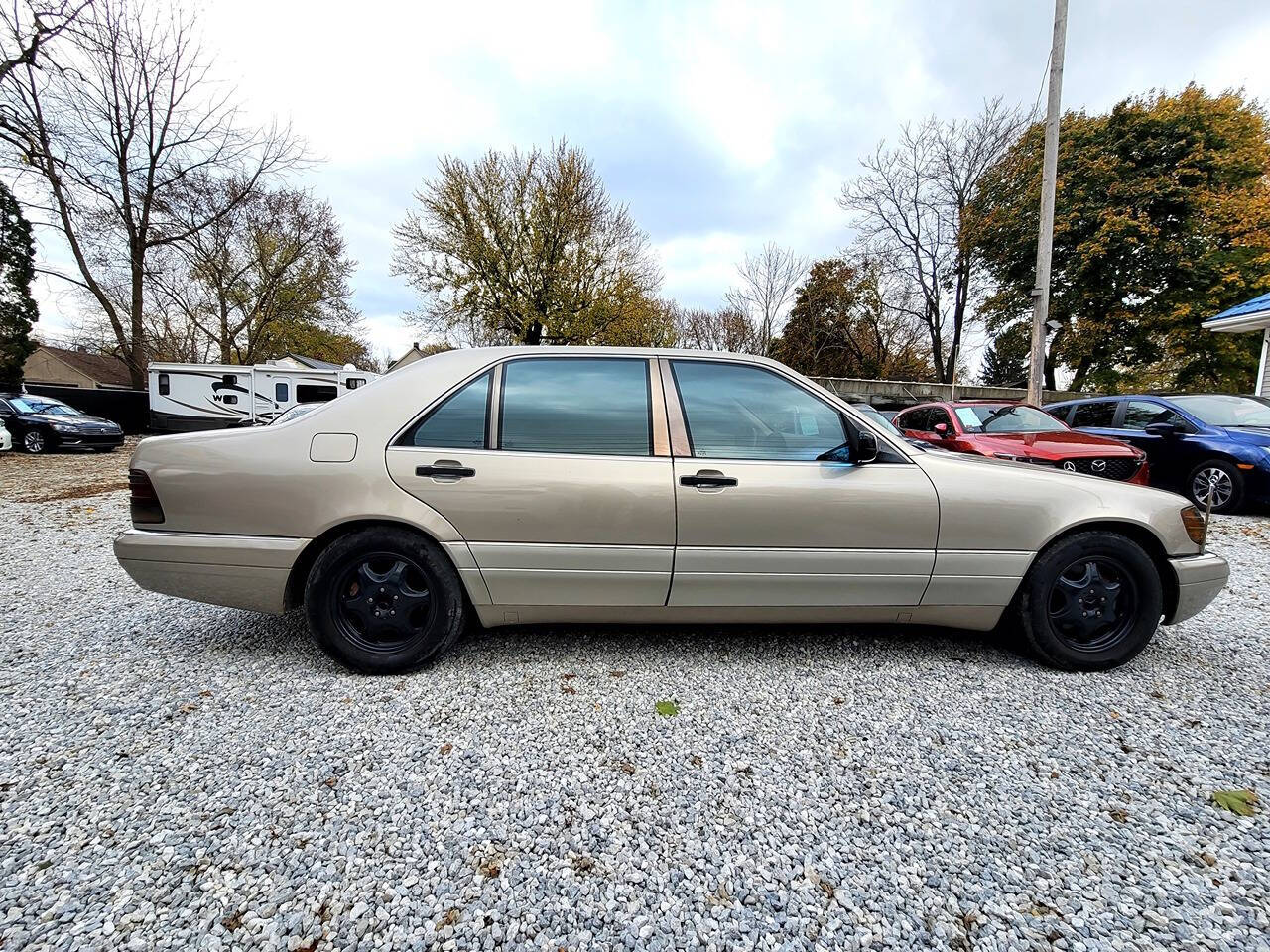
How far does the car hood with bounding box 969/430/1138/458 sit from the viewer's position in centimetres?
567

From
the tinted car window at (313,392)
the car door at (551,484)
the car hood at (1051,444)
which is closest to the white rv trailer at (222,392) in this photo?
the tinted car window at (313,392)

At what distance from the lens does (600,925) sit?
1308 millimetres

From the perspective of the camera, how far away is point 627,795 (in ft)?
5.72

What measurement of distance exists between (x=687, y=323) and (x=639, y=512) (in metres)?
32.8

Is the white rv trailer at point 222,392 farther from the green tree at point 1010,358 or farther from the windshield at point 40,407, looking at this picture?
the green tree at point 1010,358

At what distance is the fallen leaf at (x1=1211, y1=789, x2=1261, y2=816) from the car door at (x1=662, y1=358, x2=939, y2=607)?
1.08 metres

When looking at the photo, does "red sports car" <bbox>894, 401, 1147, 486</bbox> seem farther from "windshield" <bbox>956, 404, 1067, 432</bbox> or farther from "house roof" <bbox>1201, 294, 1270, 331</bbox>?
"house roof" <bbox>1201, 294, 1270, 331</bbox>

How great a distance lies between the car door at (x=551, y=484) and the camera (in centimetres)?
233

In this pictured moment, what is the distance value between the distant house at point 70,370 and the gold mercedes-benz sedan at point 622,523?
5404 centimetres

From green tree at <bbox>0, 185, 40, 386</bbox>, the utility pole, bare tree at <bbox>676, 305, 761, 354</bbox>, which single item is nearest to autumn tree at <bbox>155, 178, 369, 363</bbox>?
green tree at <bbox>0, 185, 40, 386</bbox>

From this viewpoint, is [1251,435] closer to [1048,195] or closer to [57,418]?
[1048,195]

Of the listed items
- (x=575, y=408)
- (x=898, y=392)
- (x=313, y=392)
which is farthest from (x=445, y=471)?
(x=313, y=392)

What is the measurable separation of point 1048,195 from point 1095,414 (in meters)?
4.54

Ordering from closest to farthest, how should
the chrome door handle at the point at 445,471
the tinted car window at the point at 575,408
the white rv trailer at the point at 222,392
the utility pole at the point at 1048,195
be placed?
the chrome door handle at the point at 445,471 → the tinted car window at the point at 575,408 → the utility pole at the point at 1048,195 → the white rv trailer at the point at 222,392
